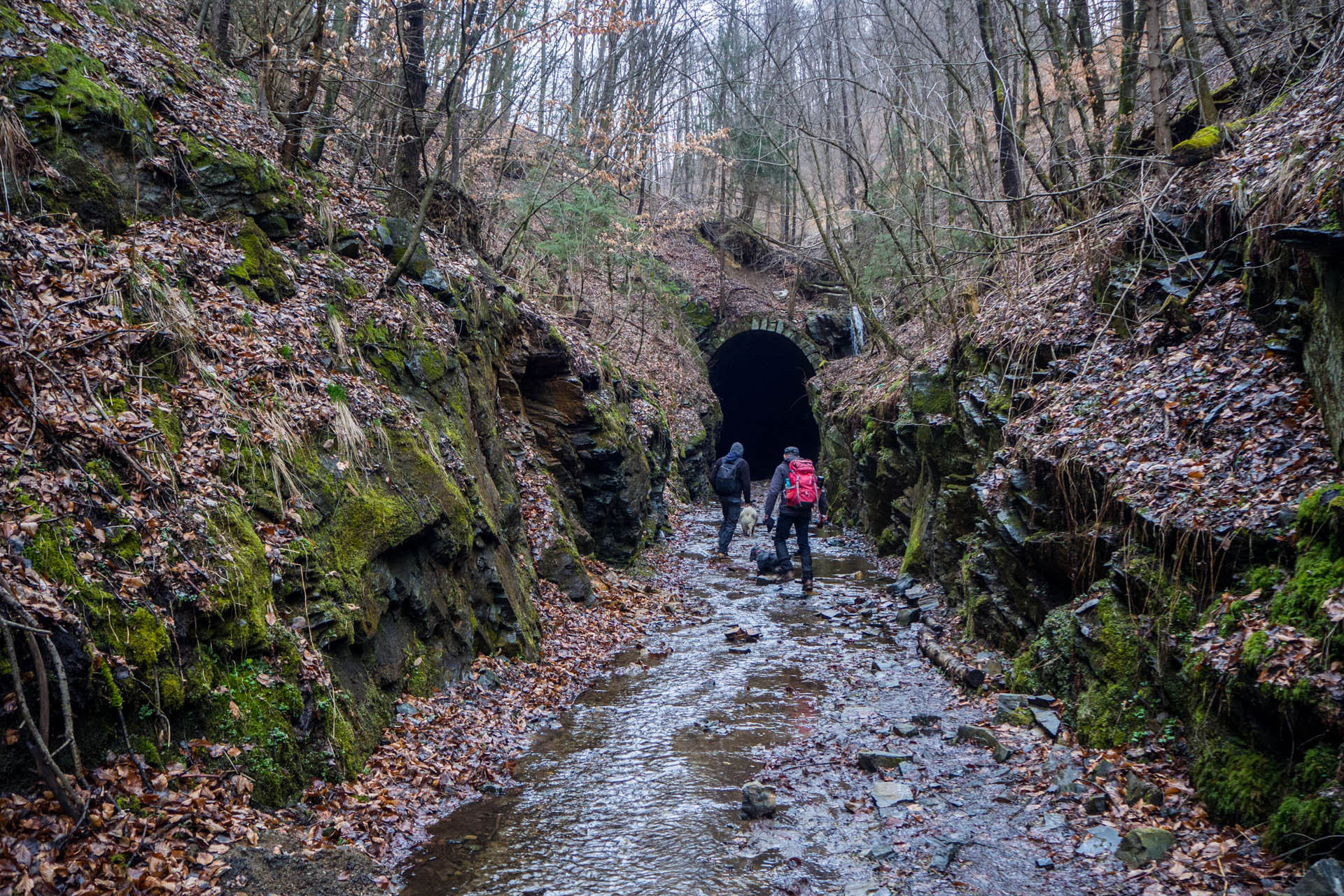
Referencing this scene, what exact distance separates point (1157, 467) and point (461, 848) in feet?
18.7

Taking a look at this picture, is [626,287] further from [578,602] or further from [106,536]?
[106,536]

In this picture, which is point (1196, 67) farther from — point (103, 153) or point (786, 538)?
point (103, 153)

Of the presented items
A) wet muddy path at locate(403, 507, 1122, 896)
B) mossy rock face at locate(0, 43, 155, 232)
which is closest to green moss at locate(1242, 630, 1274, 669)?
wet muddy path at locate(403, 507, 1122, 896)

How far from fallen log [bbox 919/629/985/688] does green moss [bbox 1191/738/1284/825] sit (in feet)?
8.91

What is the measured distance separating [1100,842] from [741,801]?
2.22 m

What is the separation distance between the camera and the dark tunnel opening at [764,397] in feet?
93.7

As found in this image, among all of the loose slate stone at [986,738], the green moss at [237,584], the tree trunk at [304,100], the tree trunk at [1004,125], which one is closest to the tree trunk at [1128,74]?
the tree trunk at [1004,125]

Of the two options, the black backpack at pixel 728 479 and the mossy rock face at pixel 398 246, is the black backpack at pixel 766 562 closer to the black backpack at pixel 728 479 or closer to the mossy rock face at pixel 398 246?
the black backpack at pixel 728 479

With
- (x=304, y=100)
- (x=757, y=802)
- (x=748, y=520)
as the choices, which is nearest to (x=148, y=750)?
(x=757, y=802)

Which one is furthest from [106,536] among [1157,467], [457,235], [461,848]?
[457,235]

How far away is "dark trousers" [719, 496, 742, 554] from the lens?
15.0 metres

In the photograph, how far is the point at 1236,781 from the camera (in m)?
4.06

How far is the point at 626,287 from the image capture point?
21328 mm

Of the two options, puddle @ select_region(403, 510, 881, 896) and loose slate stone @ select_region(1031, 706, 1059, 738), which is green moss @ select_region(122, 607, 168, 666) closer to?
puddle @ select_region(403, 510, 881, 896)
